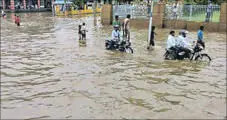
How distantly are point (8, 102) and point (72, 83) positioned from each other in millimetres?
2471

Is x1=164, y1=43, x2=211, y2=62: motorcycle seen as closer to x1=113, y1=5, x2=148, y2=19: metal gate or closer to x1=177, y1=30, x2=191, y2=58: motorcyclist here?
x1=177, y1=30, x2=191, y2=58: motorcyclist

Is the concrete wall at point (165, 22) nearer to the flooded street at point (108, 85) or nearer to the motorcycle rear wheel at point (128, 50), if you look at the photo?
the flooded street at point (108, 85)

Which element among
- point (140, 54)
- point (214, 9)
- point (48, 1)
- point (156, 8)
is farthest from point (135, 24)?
point (48, 1)

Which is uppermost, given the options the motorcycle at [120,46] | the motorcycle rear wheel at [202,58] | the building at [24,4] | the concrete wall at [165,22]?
the building at [24,4]

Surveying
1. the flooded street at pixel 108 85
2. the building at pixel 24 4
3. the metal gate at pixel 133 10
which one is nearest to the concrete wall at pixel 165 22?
the metal gate at pixel 133 10

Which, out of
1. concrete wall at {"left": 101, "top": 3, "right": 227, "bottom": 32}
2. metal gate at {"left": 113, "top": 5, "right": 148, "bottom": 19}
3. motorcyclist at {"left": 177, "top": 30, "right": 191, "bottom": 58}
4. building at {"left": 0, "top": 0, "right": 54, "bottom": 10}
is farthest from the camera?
building at {"left": 0, "top": 0, "right": 54, "bottom": 10}

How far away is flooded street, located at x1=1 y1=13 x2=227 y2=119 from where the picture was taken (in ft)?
28.2

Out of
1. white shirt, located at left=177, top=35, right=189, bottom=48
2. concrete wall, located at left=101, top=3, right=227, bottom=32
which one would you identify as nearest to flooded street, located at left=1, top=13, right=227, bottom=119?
white shirt, located at left=177, top=35, right=189, bottom=48

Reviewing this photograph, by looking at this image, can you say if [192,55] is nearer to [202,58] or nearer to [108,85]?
[202,58]

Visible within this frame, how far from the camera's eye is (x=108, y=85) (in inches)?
433

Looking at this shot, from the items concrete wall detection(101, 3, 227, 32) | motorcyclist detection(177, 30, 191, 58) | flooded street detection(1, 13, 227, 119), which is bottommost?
flooded street detection(1, 13, 227, 119)

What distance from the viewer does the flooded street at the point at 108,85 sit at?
861cm

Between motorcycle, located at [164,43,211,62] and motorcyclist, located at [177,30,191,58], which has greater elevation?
motorcyclist, located at [177,30,191,58]

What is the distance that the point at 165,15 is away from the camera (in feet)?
99.0
